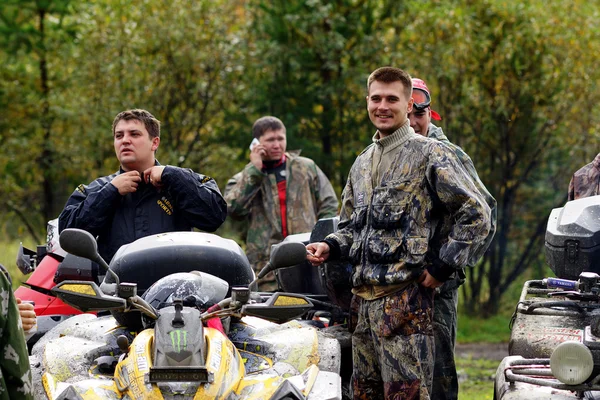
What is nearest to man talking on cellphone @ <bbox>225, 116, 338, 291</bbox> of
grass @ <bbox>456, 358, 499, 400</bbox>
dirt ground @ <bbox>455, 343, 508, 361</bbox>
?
grass @ <bbox>456, 358, 499, 400</bbox>

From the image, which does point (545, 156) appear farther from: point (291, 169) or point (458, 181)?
point (458, 181)

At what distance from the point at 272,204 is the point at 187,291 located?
4340 millimetres

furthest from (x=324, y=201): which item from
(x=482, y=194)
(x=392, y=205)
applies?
(x=392, y=205)

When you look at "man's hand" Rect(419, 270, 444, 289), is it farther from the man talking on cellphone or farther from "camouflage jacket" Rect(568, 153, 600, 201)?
the man talking on cellphone

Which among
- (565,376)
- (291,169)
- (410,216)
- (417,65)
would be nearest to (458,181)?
(410,216)

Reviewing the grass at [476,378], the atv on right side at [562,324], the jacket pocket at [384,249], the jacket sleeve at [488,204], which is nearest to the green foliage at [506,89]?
the grass at [476,378]

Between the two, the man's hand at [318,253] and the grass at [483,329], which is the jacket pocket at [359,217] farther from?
the grass at [483,329]

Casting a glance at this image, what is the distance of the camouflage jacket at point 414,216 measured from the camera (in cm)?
561

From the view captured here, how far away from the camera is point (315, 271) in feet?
22.4

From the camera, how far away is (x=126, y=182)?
6480 millimetres

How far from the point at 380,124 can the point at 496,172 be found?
29.5ft

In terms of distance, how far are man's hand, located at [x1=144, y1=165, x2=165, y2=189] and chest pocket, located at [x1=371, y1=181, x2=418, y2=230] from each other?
4.62 ft

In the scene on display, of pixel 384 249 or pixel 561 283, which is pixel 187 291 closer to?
pixel 384 249

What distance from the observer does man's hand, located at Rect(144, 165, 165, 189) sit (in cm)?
648
